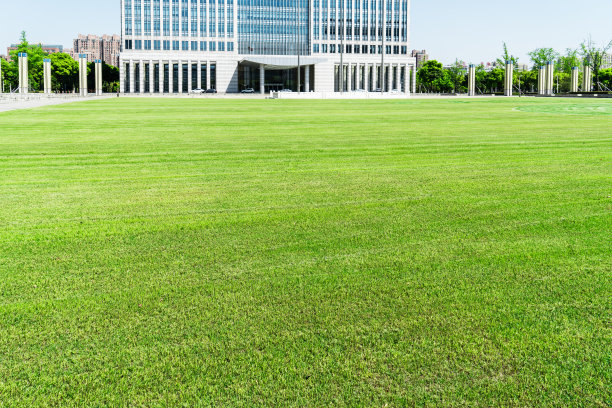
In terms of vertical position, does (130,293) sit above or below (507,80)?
below

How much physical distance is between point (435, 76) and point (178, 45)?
6460 cm

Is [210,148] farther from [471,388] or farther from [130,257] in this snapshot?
[471,388]

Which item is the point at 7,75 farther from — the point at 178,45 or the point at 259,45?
the point at 259,45

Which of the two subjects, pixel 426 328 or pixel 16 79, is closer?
pixel 426 328

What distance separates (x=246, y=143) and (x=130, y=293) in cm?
1133

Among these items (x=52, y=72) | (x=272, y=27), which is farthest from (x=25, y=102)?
(x=272, y=27)

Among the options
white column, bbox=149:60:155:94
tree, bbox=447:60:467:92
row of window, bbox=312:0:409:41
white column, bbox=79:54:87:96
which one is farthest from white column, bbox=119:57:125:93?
tree, bbox=447:60:467:92

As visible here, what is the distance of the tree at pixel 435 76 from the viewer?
141 m

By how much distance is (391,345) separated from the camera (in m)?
3.73

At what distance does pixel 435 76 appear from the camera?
14375 cm

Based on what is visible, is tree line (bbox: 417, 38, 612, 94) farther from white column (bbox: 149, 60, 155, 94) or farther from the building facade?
white column (bbox: 149, 60, 155, 94)

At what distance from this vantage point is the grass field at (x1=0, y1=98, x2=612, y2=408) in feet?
10.8

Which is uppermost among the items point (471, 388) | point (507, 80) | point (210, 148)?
point (507, 80)

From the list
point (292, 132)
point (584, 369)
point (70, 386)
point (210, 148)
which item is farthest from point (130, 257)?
point (292, 132)
